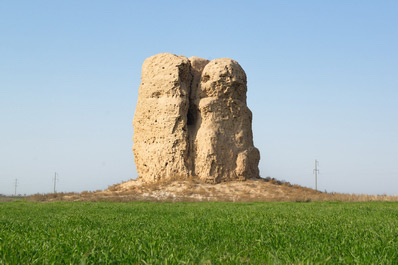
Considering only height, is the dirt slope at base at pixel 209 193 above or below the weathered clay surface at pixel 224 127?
below

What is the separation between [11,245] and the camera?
5312 mm

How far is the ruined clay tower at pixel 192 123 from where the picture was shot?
33.1m

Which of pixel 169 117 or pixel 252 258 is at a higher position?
pixel 169 117

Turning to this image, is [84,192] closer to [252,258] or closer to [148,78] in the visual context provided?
[148,78]

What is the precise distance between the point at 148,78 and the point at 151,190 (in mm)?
10530

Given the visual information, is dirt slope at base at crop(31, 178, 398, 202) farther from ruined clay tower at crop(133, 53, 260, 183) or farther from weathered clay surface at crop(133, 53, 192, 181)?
weathered clay surface at crop(133, 53, 192, 181)

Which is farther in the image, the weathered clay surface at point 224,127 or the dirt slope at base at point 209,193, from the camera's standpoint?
the weathered clay surface at point 224,127

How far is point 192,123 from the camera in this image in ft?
119

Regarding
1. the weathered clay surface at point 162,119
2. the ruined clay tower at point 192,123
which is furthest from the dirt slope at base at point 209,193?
the weathered clay surface at point 162,119

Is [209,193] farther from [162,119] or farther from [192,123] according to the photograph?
[192,123]

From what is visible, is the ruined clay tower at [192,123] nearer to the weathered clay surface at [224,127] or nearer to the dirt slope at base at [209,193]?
the weathered clay surface at [224,127]

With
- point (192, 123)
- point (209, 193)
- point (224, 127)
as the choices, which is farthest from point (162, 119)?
point (209, 193)

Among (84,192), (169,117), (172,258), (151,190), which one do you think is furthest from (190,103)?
(172,258)

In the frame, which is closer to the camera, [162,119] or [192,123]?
[162,119]
